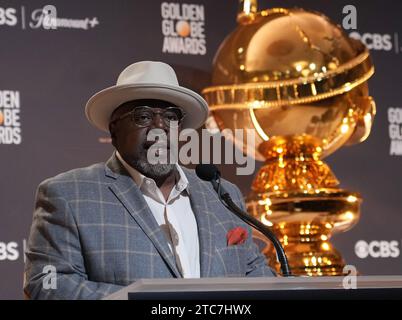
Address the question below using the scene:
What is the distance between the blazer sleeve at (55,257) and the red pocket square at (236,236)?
1.24ft

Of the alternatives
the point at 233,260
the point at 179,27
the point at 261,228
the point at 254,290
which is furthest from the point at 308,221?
the point at 254,290

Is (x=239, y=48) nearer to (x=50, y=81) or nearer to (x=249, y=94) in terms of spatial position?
(x=249, y=94)

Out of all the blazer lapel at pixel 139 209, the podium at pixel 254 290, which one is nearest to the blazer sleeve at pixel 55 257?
the blazer lapel at pixel 139 209

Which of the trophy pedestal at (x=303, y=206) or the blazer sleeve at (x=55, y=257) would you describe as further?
the trophy pedestal at (x=303, y=206)

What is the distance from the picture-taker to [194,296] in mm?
1370

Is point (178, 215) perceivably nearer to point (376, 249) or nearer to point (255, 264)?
point (255, 264)

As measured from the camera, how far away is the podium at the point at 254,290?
4.50 feet

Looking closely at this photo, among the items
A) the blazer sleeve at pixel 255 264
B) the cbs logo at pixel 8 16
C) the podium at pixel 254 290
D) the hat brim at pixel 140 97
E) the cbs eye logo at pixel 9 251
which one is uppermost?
the cbs logo at pixel 8 16

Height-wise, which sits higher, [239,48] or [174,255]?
[239,48]

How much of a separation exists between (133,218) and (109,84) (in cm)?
120

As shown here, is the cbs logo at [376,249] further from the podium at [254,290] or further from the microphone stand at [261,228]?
the podium at [254,290]

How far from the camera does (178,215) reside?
231cm

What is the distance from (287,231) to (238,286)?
72.6 inches
